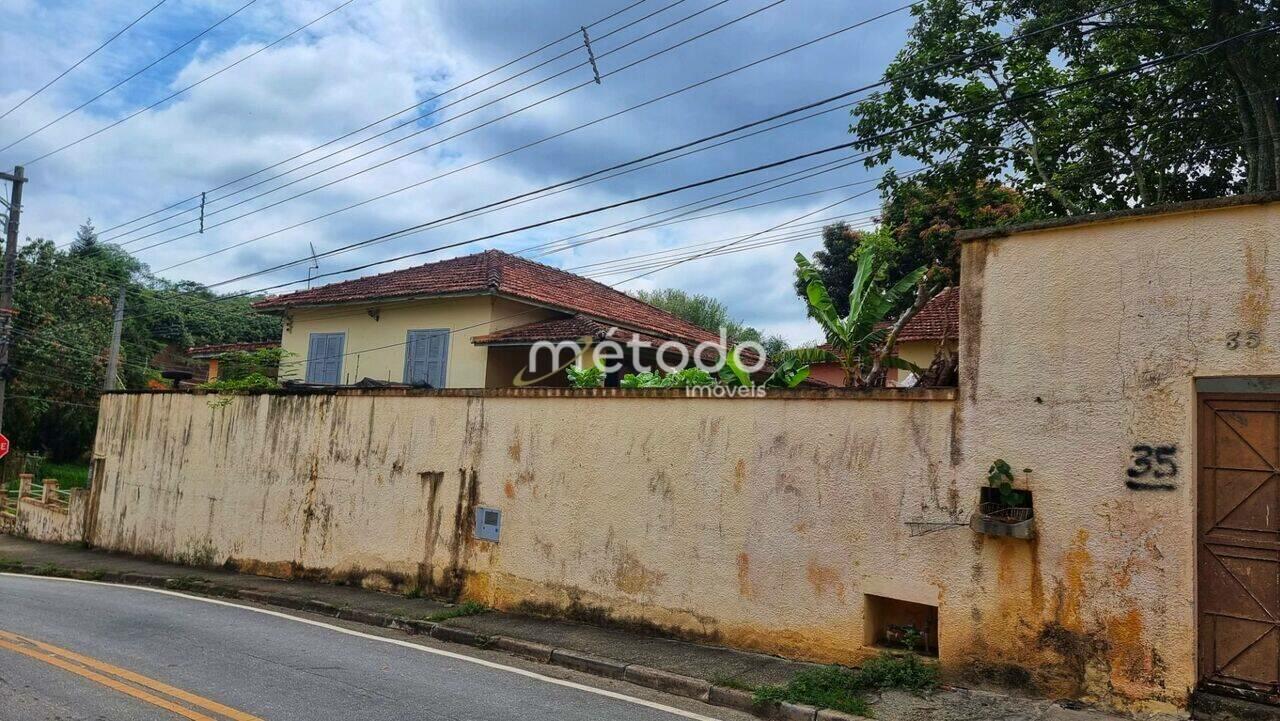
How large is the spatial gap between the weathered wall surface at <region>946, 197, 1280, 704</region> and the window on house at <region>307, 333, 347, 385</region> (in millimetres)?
16998

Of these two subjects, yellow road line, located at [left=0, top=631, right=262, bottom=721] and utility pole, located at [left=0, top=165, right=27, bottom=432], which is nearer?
yellow road line, located at [left=0, top=631, right=262, bottom=721]

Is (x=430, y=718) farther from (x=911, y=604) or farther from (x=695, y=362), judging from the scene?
(x=695, y=362)

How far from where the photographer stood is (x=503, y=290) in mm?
17531

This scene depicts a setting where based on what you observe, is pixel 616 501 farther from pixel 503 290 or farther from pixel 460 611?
pixel 503 290

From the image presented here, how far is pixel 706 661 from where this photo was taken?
790cm

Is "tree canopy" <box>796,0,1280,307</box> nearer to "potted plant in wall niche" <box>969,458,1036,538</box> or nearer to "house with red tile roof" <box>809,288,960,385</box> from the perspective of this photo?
"house with red tile roof" <box>809,288,960,385</box>

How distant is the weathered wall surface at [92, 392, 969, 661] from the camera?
7.68 metres

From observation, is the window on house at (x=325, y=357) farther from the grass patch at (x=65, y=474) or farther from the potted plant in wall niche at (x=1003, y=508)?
the potted plant in wall niche at (x=1003, y=508)

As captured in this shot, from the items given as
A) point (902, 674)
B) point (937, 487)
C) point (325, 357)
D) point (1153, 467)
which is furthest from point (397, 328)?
point (1153, 467)

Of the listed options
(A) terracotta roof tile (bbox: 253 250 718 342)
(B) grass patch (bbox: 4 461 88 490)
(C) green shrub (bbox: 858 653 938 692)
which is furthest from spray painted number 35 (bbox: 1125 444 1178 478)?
(B) grass patch (bbox: 4 461 88 490)

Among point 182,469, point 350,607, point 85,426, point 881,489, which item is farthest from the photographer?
point 85,426

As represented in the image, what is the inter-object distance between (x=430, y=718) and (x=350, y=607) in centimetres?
527

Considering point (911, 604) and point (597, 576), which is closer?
point (911, 604)

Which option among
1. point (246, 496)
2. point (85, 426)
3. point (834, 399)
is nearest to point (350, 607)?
point (246, 496)
